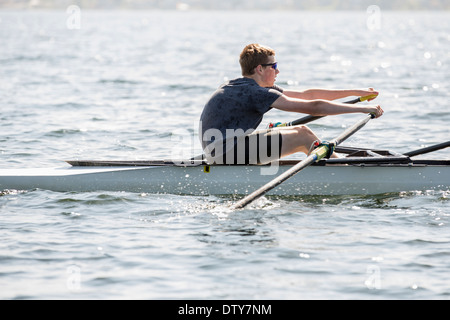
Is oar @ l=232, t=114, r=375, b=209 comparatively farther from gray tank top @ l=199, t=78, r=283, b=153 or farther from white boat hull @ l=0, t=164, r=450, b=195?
gray tank top @ l=199, t=78, r=283, b=153

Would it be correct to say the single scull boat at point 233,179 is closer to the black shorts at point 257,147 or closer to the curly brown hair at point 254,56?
the black shorts at point 257,147

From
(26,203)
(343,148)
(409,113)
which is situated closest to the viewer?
Result: (26,203)

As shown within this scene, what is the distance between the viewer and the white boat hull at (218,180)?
9516 millimetres

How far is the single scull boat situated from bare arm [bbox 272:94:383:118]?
2.80 feet

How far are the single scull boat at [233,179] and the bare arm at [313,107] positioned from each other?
852mm

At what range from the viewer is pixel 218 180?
9477 mm

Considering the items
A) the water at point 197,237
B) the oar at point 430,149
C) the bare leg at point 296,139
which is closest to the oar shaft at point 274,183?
the water at point 197,237
